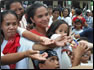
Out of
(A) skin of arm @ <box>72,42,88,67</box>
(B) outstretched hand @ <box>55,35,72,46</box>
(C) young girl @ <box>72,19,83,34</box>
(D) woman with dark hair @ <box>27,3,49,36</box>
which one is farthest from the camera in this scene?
(C) young girl @ <box>72,19,83,34</box>

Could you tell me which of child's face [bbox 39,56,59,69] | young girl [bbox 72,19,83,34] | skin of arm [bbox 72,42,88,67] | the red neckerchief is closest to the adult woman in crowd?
the red neckerchief

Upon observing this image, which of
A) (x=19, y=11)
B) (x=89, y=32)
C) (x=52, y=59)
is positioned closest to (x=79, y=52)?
(x=52, y=59)

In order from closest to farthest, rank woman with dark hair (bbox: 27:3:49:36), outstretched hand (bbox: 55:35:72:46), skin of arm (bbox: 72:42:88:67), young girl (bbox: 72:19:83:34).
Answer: outstretched hand (bbox: 55:35:72:46) → skin of arm (bbox: 72:42:88:67) → woman with dark hair (bbox: 27:3:49:36) → young girl (bbox: 72:19:83:34)

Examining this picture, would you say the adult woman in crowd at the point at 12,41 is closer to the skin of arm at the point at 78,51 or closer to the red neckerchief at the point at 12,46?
the red neckerchief at the point at 12,46

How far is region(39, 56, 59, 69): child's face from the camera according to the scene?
125cm

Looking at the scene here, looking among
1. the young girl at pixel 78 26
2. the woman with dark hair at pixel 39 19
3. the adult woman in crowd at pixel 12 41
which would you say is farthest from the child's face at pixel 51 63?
the young girl at pixel 78 26

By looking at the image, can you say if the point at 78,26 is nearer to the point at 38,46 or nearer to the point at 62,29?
the point at 62,29

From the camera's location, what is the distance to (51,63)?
126 cm

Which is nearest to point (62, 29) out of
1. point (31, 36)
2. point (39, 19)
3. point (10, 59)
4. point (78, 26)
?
point (39, 19)

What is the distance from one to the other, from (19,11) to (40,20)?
1.58ft

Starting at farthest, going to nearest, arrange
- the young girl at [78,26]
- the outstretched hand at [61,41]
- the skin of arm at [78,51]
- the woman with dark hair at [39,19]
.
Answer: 1. the young girl at [78,26]
2. the woman with dark hair at [39,19]
3. the skin of arm at [78,51]
4. the outstretched hand at [61,41]

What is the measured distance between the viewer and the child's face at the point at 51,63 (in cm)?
125

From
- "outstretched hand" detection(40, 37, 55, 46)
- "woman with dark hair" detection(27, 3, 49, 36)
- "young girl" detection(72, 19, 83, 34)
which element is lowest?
"young girl" detection(72, 19, 83, 34)

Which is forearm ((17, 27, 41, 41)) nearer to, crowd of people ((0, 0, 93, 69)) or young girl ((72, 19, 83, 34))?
crowd of people ((0, 0, 93, 69))
